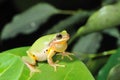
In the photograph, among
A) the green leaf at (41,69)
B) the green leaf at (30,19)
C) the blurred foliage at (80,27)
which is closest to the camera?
the green leaf at (41,69)

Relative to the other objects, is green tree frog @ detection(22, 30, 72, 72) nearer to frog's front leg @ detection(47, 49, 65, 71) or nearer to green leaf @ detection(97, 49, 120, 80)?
frog's front leg @ detection(47, 49, 65, 71)

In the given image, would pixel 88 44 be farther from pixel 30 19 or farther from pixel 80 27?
pixel 30 19

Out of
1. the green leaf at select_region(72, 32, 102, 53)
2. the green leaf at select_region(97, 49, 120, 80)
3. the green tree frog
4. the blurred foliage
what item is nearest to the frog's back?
the green tree frog

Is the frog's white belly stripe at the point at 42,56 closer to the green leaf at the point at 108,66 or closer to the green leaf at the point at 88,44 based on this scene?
the green leaf at the point at 108,66

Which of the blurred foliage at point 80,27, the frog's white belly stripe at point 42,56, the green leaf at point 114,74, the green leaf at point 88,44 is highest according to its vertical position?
the frog's white belly stripe at point 42,56

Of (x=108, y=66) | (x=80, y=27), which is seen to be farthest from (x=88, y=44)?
(x=108, y=66)

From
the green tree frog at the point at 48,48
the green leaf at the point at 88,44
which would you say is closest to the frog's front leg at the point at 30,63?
the green tree frog at the point at 48,48

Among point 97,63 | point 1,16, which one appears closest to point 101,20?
point 97,63

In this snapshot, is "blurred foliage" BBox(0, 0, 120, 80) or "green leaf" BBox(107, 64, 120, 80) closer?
"green leaf" BBox(107, 64, 120, 80)
